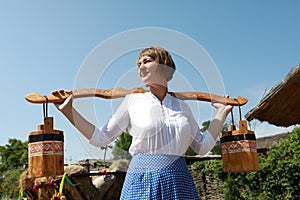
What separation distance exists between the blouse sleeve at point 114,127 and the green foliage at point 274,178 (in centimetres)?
403

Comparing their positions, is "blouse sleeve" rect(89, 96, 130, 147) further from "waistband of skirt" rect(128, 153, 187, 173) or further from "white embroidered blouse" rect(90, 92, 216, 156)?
"waistband of skirt" rect(128, 153, 187, 173)

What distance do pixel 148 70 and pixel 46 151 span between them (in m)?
0.50

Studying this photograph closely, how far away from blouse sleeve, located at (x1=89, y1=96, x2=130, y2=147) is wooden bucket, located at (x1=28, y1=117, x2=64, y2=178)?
0.64ft

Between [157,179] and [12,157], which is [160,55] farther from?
[12,157]

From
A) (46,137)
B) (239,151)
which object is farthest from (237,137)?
(46,137)

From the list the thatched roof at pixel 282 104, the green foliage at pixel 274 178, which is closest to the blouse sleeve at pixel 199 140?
the thatched roof at pixel 282 104

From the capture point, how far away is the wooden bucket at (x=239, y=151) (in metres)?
1.79

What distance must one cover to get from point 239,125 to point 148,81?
1.79 feet

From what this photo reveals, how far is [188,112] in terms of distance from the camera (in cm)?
161

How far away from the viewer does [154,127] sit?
1456 mm

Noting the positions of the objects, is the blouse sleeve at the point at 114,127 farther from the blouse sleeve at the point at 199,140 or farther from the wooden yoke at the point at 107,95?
the blouse sleeve at the point at 199,140

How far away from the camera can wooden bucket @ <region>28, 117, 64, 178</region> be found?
1.57 metres

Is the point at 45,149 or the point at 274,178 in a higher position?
the point at 45,149

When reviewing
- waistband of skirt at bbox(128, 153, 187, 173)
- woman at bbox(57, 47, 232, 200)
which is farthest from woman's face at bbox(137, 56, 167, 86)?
waistband of skirt at bbox(128, 153, 187, 173)
